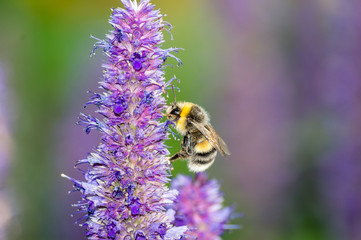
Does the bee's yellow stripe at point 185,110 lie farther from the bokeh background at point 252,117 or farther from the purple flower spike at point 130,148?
the bokeh background at point 252,117

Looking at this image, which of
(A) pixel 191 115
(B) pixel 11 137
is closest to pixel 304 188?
(B) pixel 11 137

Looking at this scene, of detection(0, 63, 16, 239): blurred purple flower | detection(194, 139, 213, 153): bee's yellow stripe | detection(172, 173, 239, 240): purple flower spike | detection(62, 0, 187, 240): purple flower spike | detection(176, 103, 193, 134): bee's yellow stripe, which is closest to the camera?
detection(62, 0, 187, 240): purple flower spike

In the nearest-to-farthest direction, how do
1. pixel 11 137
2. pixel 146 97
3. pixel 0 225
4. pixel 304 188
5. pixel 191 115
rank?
pixel 146 97 → pixel 191 115 → pixel 0 225 → pixel 11 137 → pixel 304 188

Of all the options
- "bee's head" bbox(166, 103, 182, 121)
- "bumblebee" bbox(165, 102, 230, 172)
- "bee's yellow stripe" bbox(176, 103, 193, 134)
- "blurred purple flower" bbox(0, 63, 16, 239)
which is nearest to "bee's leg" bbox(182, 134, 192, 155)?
"bumblebee" bbox(165, 102, 230, 172)

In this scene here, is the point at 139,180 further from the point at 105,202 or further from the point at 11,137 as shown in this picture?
the point at 11,137

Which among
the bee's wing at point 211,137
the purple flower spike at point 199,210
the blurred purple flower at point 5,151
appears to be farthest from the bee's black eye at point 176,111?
the blurred purple flower at point 5,151

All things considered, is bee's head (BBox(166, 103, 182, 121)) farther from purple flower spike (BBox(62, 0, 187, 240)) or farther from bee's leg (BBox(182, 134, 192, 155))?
purple flower spike (BBox(62, 0, 187, 240))
